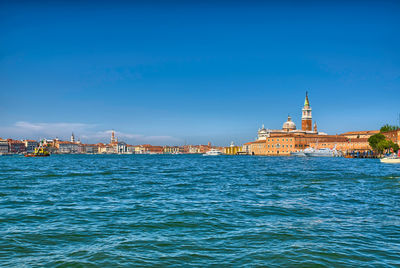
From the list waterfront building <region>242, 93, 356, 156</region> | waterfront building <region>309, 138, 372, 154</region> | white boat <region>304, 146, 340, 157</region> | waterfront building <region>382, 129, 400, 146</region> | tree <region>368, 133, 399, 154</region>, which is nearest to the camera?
tree <region>368, 133, 399, 154</region>

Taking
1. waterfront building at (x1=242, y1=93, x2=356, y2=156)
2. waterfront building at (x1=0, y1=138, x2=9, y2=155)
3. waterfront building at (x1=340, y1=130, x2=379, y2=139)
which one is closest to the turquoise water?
waterfront building at (x1=242, y1=93, x2=356, y2=156)

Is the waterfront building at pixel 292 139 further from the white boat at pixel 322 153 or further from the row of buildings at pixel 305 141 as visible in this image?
the white boat at pixel 322 153

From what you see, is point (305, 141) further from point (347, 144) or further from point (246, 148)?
point (246, 148)

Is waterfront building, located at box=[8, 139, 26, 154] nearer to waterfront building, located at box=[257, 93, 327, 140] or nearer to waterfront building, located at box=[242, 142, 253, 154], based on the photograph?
waterfront building, located at box=[242, 142, 253, 154]

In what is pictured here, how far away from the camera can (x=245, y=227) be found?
27.7 ft

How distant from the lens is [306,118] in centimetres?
14775

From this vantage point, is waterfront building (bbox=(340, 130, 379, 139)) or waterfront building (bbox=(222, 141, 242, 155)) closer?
waterfront building (bbox=(340, 130, 379, 139))

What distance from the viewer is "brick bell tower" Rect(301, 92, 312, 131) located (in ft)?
482

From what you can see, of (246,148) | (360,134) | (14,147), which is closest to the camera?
(360,134)

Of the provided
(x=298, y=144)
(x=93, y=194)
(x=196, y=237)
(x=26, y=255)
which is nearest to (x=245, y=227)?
(x=196, y=237)

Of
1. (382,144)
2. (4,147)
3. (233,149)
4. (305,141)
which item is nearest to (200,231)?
(382,144)

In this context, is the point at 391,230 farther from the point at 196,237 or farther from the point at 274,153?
the point at 274,153

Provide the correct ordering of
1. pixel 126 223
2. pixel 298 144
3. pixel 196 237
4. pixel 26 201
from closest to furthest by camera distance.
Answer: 1. pixel 196 237
2. pixel 126 223
3. pixel 26 201
4. pixel 298 144

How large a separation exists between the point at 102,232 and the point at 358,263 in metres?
5.27
